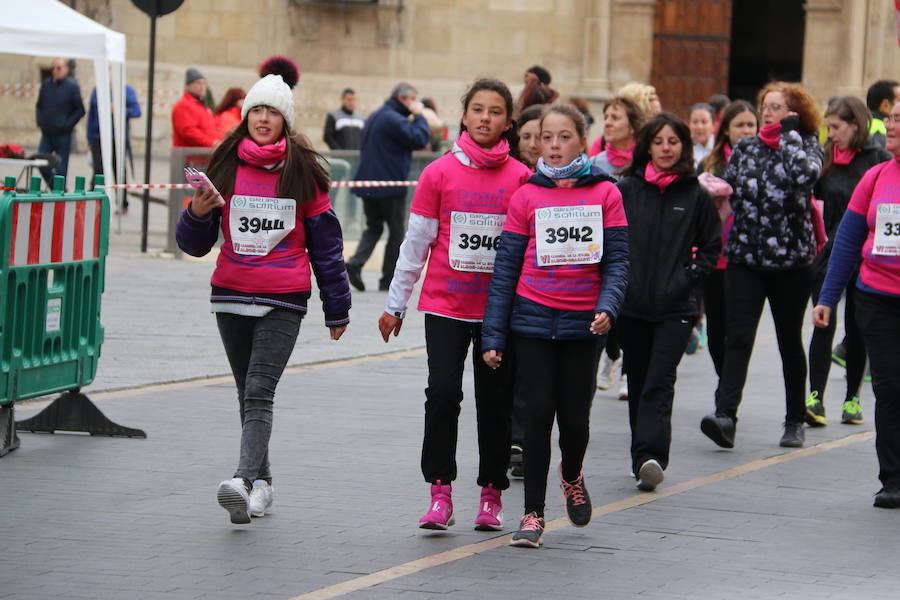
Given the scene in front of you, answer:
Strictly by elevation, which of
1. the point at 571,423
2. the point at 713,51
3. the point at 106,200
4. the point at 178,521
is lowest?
the point at 178,521

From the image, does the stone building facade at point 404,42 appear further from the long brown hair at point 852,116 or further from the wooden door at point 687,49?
the long brown hair at point 852,116

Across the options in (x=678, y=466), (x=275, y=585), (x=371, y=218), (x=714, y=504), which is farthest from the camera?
(x=371, y=218)

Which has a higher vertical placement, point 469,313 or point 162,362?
point 469,313

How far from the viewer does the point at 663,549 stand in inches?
270

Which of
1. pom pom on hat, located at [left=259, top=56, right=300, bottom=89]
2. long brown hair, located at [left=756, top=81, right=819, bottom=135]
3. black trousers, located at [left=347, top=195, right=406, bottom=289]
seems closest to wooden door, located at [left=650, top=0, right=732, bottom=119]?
black trousers, located at [left=347, top=195, right=406, bottom=289]

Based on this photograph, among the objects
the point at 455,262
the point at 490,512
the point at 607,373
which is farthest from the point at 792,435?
the point at 455,262

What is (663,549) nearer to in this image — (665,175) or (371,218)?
(665,175)

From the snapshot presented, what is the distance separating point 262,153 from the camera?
7086mm

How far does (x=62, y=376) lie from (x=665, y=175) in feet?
10.2

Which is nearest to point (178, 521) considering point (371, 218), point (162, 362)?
point (162, 362)

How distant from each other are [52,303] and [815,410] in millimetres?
4269

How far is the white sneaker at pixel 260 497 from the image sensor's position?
718 cm

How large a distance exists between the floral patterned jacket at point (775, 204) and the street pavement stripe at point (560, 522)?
1.01 meters

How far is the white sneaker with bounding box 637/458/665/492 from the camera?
7.95 m
